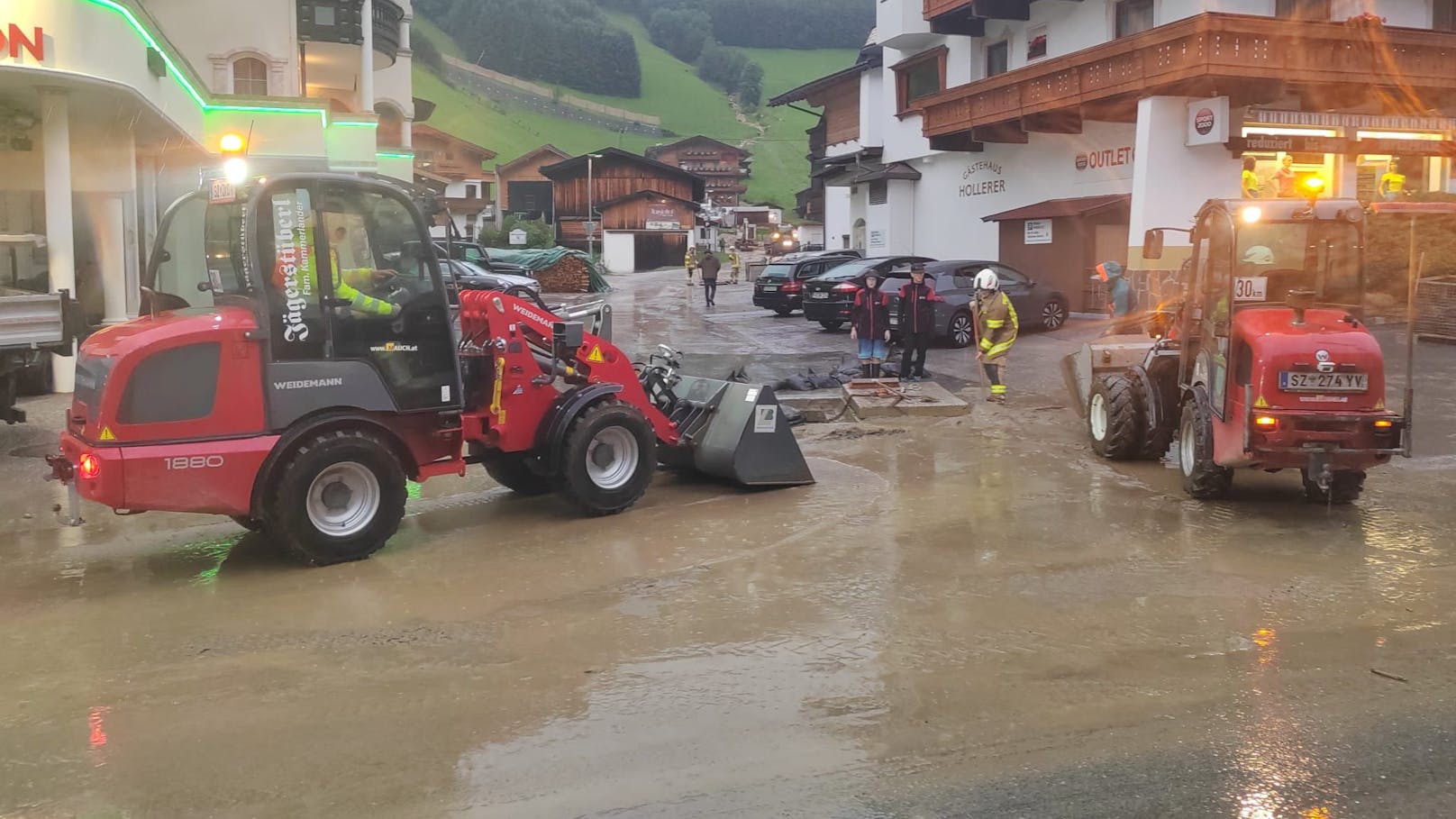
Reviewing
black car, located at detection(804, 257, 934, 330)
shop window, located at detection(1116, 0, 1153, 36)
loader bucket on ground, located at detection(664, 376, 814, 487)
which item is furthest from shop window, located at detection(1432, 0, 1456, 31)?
loader bucket on ground, located at detection(664, 376, 814, 487)

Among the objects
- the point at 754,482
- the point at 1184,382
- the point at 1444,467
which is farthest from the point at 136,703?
the point at 1444,467

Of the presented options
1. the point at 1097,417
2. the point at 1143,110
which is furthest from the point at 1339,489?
the point at 1143,110

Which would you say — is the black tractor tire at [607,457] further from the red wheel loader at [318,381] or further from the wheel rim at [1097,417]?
the wheel rim at [1097,417]

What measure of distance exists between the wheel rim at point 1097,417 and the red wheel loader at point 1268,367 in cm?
26

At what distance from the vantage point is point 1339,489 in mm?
9070

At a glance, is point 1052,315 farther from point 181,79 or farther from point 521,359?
point 521,359

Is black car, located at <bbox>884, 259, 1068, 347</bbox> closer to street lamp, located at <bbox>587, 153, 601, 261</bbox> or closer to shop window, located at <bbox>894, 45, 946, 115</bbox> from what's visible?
shop window, located at <bbox>894, 45, 946, 115</bbox>

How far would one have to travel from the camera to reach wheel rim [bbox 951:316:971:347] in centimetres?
2127

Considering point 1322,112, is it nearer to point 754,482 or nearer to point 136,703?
point 754,482

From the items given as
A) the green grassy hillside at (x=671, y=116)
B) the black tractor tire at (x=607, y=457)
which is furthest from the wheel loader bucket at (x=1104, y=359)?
the green grassy hillside at (x=671, y=116)

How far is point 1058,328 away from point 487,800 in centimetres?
2073

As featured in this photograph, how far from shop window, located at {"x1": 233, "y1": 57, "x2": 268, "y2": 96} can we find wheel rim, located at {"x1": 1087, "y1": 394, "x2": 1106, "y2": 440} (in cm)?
1960

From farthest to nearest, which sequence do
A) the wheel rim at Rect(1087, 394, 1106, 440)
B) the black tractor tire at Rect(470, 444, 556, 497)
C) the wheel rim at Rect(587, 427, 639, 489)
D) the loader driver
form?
the wheel rim at Rect(1087, 394, 1106, 440)
the black tractor tire at Rect(470, 444, 556, 497)
the wheel rim at Rect(587, 427, 639, 489)
the loader driver

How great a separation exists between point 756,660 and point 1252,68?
57.9ft
